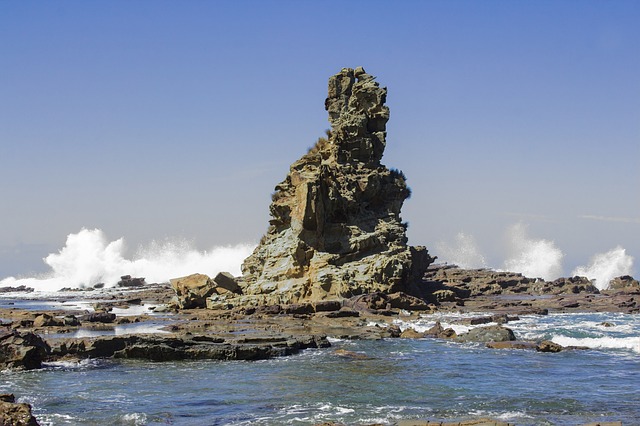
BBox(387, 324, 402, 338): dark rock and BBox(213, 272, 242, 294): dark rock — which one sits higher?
BBox(213, 272, 242, 294): dark rock

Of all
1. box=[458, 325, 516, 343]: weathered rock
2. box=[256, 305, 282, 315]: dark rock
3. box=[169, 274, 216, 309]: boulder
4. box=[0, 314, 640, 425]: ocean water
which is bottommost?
box=[0, 314, 640, 425]: ocean water

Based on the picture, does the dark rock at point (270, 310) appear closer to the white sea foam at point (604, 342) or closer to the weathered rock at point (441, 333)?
the weathered rock at point (441, 333)

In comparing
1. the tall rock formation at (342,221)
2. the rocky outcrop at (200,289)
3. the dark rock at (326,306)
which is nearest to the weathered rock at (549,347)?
the dark rock at (326,306)

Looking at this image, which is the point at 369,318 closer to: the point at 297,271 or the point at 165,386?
the point at 297,271

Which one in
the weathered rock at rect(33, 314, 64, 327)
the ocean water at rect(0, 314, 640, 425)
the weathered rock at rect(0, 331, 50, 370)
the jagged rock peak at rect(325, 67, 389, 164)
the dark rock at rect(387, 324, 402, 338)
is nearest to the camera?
the ocean water at rect(0, 314, 640, 425)

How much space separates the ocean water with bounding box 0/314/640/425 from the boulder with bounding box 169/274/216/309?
19736 millimetres

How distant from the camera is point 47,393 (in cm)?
2153

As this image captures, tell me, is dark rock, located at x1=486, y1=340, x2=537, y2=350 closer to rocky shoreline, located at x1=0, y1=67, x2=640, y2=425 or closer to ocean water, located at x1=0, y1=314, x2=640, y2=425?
rocky shoreline, located at x1=0, y1=67, x2=640, y2=425

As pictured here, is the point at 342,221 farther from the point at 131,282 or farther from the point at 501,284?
the point at 131,282

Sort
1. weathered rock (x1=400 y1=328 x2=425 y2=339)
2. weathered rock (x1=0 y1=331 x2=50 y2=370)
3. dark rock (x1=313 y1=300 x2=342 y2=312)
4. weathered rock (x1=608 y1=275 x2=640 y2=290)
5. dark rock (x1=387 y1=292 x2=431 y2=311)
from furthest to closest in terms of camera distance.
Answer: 1. weathered rock (x1=608 y1=275 x2=640 y2=290)
2. dark rock (x1=387 y1=292 x2=431 y2=311)
3. dark rock (x1=313 y1=300 x2=342 y2=312)
4. weathered rock (x1=400 y1=328 x2=425 y2=339)
5. weathered rock (x1=0 y1=331 x2=50 y2=370)

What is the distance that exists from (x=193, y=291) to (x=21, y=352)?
78.3ft

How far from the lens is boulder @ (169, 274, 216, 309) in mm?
48875

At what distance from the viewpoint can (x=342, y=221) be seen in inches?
2021

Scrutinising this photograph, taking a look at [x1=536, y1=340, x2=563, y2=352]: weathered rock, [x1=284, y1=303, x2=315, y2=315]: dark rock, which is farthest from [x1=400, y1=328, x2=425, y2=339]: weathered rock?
[x1=284, y1=303, x2=315, y2=315]: dark rock
